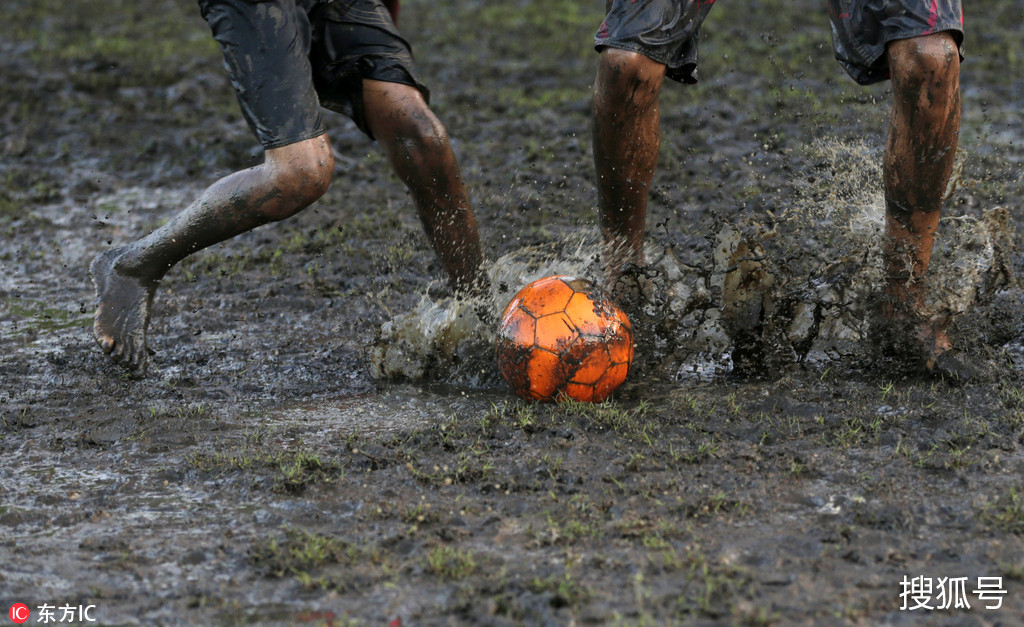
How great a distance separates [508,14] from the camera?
11883mm

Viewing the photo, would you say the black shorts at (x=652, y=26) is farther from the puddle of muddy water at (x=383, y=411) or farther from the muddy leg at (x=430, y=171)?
the puddle of muddy water at (x=383, y=411)

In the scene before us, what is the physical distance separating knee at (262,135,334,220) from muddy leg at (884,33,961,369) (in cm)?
207

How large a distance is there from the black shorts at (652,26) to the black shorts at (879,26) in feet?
1.67

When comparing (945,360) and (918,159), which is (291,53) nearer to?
(918,159)

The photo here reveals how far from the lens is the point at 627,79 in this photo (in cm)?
394

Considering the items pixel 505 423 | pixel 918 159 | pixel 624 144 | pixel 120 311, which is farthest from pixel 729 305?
pixel 120 311

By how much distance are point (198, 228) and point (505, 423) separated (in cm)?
142

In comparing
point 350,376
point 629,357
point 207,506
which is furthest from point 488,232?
point 207,506

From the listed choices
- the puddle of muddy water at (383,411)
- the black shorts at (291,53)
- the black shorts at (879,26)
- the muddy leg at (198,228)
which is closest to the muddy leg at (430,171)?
the black shorts at (291,53)

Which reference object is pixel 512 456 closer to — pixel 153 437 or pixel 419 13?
pixel 153 437

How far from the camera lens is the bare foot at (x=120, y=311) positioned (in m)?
4.22

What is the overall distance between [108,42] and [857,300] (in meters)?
8.92

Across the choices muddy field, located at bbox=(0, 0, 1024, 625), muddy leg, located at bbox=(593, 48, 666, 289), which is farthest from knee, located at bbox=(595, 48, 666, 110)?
muddy field, located at bbox=(0, 0, 1024, 625)

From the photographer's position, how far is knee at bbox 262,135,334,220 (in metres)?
4.02
